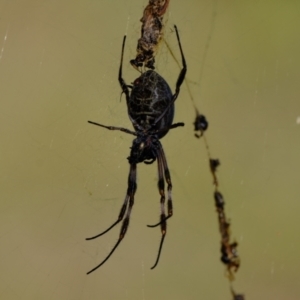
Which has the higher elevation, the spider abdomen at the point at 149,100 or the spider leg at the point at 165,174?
the spider abdomen at the point at 149,100

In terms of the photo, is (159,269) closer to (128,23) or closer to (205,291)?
(205,291)

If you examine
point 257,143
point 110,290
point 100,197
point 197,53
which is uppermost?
point 197,53

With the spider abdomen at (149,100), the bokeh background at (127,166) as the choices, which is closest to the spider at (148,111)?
the spider abdomen at (149,100)

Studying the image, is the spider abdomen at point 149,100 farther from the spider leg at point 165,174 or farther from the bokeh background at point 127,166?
the bokeh background at point 127,166

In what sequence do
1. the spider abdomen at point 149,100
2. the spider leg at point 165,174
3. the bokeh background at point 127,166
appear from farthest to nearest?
the bokeh background at point 127,166 → the spider leg at point 165,174 → the spider abdomen at point 149,100

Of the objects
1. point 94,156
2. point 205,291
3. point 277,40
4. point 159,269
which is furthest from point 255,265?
point 277,40

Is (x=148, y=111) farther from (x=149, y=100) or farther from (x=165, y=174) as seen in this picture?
(x=165, y=174)

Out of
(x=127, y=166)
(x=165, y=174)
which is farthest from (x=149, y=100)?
(x=127, y=166)
